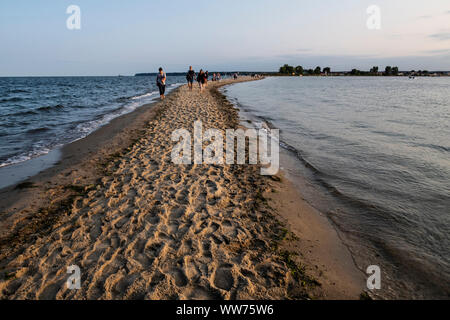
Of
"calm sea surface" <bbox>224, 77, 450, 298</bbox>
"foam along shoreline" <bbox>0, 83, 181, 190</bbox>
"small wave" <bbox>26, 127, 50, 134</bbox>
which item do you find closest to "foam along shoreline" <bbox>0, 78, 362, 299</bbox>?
"foam along shoreline" <bbox>0, 83, 181, 190</bbox>

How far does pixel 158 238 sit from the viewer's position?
146 inches

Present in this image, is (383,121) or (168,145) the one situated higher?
(383,121)

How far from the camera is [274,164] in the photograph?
748 cm

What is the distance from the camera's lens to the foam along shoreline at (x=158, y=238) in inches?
114

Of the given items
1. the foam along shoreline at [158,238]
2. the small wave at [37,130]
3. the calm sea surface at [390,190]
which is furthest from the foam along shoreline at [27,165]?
the calm sea surface at [390,190]

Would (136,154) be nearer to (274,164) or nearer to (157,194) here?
(157,194)

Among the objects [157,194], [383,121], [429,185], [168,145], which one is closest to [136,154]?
[168,145]

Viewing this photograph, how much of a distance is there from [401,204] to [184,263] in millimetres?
4992

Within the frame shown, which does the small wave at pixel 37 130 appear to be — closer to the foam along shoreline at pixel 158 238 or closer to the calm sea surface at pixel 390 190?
the foam along shoreline at pixel 158 238

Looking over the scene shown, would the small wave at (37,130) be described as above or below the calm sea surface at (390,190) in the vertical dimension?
above

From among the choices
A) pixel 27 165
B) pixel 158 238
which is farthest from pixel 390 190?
pixel 27 165

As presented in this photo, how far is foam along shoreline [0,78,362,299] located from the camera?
2896 millimetres

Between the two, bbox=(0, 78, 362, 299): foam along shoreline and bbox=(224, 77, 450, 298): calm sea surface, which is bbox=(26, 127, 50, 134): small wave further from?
bbox=(224, 77, 450, 298): calm sea surface

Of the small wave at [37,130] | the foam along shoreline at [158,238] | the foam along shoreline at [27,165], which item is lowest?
the foam along shoreline at [158,238]
